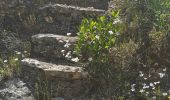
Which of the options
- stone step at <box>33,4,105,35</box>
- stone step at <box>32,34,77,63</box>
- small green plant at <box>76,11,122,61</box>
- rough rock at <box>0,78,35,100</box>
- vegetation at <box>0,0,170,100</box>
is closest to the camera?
vegetation at <box>0,0,170,100</box>

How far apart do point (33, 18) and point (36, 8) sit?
1.35 feet

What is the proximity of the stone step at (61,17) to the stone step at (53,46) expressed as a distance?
27.2 inches

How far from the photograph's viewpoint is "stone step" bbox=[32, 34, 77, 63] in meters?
8.17

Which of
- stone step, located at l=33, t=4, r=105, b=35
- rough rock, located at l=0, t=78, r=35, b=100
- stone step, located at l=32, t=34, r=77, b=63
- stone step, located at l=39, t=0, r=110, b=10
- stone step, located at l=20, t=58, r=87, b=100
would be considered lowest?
rough rock, located at l=0, t=78, r=35, b=100

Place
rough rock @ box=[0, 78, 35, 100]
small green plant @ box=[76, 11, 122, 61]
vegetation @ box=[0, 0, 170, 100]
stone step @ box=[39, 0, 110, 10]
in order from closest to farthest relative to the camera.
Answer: vegetation @ box=[0, 0, 170, 100]
rough rock @ box=[0, 78, 35, 100]
small green plant @ box=[76, 11, 122, 61]
stone step @ box=[39, 0, 110, 10]

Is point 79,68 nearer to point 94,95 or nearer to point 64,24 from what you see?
point 94,95

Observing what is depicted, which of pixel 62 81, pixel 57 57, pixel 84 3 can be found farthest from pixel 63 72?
pixel 84 3

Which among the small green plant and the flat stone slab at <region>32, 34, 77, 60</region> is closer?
the small green plant

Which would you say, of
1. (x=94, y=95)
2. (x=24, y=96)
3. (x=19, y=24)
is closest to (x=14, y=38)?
(x=19, y=24)

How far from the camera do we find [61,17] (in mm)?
9336

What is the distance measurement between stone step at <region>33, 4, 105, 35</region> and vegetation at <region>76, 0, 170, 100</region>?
1192 millimetres

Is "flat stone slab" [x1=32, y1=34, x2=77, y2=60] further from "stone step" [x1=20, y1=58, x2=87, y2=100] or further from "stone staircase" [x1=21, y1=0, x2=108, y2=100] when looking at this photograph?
"stone step" [x1=20, y1=58, x2=87, y2=100]

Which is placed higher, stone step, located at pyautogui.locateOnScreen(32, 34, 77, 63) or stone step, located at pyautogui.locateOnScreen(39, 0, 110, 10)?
stone step, located at pyautogui.locateOnScreen(39, 0, 110, 10)

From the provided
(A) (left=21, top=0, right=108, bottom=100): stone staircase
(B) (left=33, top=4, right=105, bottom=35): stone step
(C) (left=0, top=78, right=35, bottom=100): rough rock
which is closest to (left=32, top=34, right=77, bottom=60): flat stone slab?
(A) (left=21, top=0, right=108, bottom=100): stone staircase
